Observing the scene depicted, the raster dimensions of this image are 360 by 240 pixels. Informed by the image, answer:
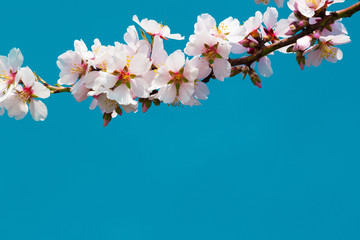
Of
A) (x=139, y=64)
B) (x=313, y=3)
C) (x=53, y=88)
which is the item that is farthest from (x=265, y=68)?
(x=53, y=88)

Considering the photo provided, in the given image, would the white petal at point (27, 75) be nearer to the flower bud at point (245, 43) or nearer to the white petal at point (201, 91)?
the white petal at point (201, 91)

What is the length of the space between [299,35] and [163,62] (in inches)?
27.5

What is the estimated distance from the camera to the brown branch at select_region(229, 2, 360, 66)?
76.9 inches

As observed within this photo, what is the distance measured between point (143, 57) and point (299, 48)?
2.54 ft

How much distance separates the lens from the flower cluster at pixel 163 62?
1912 millimetres

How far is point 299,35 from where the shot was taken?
2.03 m

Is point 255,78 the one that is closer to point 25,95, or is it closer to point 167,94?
point 167,94

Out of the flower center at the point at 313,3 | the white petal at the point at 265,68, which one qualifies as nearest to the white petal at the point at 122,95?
the white petal at the point at 265,68

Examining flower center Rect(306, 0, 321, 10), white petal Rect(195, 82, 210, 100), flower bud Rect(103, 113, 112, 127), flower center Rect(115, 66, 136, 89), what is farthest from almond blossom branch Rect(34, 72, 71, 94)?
flower center Rect(306, 0, 321, 10)

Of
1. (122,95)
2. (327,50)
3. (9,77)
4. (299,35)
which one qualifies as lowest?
(122,95)

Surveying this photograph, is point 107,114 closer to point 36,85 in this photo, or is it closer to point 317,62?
point 36,85

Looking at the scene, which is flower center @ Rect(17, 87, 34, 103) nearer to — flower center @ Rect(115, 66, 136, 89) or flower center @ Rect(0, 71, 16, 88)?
flower center @ Rect(0, 71, 16, 88)

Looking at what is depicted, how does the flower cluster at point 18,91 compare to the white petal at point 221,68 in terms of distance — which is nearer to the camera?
the white petal at point 221,68

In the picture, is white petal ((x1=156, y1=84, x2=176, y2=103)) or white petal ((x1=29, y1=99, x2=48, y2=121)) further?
white petal ((x1=29, y1=99, x2=48, y2=121))
